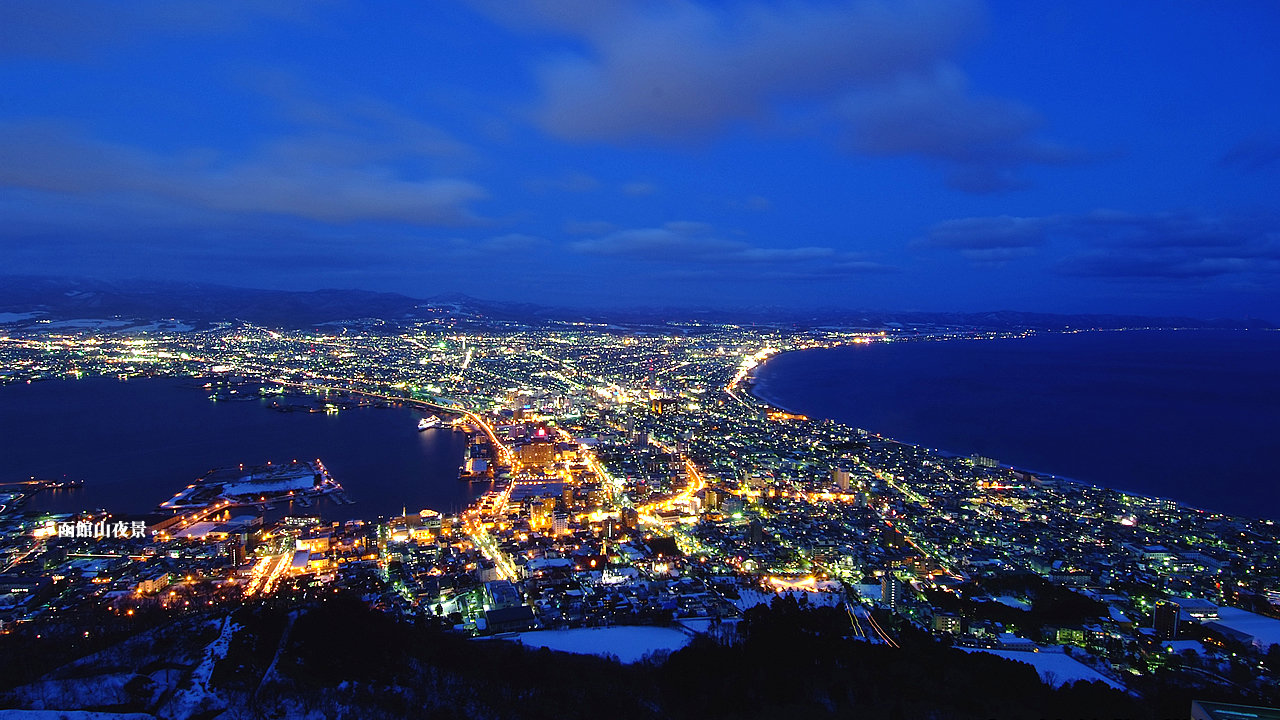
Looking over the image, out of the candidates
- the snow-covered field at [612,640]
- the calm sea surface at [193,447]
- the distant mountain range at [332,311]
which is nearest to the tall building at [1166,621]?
the snow-covered field at [612,640]

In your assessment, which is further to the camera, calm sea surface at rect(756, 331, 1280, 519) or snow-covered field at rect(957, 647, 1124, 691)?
calm sea surface at rect(756, 331, 1280, 519)

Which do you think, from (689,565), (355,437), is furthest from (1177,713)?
(355,437)

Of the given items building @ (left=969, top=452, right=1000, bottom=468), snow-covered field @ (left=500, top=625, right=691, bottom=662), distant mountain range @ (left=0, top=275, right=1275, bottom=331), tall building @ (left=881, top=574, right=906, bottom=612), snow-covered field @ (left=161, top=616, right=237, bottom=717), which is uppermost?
distant mountain range @ (left=0, top=275, right=1275, bottom=331)

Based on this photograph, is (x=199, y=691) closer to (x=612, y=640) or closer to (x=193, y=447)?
(x=612, y=640)

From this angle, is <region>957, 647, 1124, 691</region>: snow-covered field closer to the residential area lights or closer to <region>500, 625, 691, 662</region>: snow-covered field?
the residential area lights

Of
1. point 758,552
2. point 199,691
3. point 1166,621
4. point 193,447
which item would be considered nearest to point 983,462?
point 758,552

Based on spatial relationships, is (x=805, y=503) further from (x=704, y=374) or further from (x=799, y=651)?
(x=704, y=374)

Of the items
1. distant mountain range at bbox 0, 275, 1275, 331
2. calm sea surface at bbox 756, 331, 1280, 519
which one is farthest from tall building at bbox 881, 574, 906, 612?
distant mountain range at bbox 0, 275, 1275, 331
